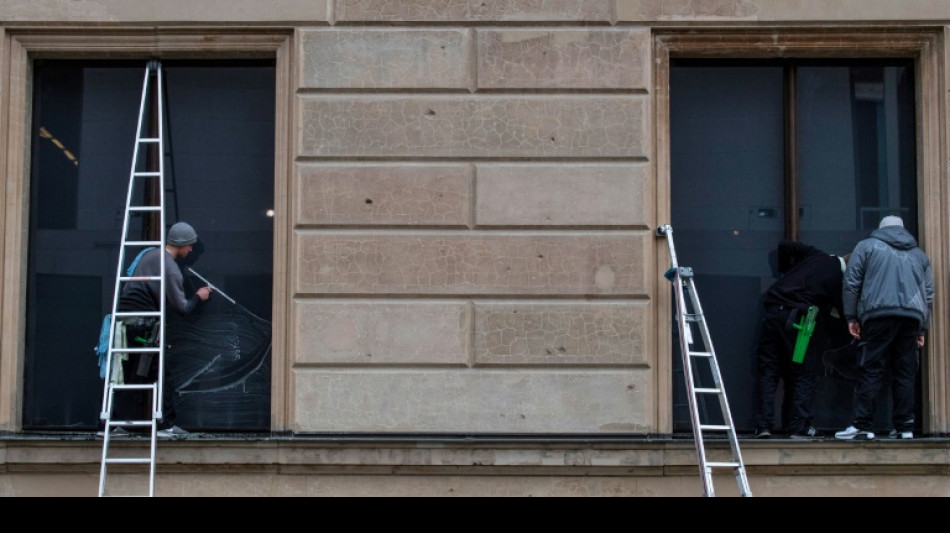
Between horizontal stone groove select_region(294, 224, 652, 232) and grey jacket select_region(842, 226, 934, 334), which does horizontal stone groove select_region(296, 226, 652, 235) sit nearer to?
horizontal stone groove select_region(294, 224, 652, 232)

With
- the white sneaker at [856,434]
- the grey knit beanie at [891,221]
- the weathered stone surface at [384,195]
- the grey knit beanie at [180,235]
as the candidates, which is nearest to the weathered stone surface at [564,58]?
the weathered stone surface at [384,195]

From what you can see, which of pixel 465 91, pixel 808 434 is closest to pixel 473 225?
pixel 465 91

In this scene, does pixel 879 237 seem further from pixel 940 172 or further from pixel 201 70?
pixel 201 70

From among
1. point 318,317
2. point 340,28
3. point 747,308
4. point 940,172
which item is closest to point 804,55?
point 940,172

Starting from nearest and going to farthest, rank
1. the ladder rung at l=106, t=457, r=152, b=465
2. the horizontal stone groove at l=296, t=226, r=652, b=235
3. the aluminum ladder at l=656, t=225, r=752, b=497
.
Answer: the aluminum ladder at l=656, t=225, r=752, b=497 < the ladder rung at l=106, t=457, r=152, b=465 < the horizontal stone groove at l=296, t=226, r=652, b=235

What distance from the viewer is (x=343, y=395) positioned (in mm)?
11156

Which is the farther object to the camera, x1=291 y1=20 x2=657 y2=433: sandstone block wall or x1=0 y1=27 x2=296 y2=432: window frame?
x1=0 y1=27 x2=296 y2=432: window frame

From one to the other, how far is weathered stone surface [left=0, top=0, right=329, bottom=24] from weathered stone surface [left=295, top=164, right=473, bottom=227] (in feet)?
4.55

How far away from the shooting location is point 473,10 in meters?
11.4

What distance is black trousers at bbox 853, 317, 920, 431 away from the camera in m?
11.0

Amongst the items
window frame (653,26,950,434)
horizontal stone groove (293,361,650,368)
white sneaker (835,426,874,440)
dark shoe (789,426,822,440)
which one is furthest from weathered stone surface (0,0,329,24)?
white sneaker (835,426,874,440)

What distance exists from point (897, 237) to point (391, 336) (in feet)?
13.6

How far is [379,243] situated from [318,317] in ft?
2.56

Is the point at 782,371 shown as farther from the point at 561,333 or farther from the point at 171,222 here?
the point at 171,222
